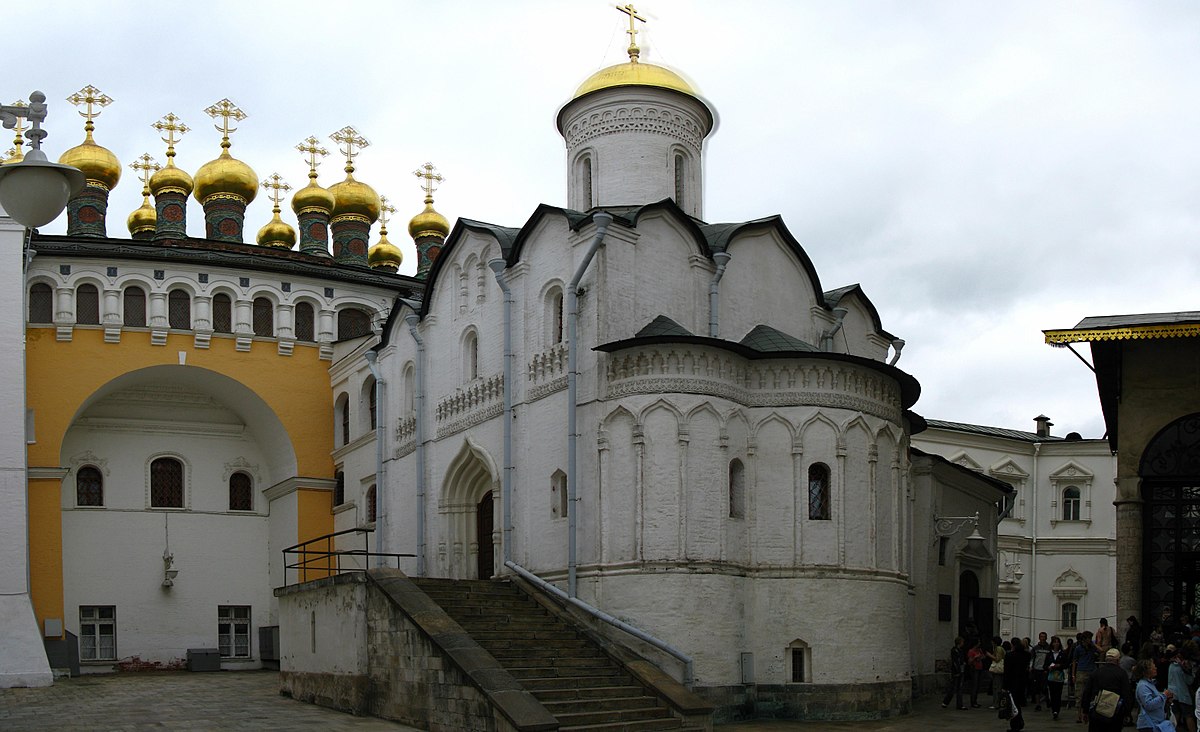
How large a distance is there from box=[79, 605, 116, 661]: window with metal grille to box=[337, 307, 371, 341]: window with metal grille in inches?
285

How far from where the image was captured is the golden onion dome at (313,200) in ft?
106

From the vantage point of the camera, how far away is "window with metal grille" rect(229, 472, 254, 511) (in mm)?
29203

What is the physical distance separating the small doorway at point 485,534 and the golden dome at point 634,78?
21.7 ft

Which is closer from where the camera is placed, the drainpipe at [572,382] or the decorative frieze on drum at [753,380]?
the decorative frieze on drum at [753,380]

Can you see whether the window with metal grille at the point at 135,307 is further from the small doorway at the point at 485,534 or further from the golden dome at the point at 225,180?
the small doorway at the point at 485,534

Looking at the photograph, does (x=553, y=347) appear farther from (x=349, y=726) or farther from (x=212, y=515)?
(x=212, y=515)

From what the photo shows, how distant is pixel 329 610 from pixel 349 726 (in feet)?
9.40

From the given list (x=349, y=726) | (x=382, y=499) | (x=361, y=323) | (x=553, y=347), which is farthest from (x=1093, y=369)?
(x=361, y=323)

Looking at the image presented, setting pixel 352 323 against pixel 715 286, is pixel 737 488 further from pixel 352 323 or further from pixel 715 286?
pixel 352 323

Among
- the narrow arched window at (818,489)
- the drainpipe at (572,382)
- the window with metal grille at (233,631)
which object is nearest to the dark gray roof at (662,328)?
the drainpipe at (572,382)

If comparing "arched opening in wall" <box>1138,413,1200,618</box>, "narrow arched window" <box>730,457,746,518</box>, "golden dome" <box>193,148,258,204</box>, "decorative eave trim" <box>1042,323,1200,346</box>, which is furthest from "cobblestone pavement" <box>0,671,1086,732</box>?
"golden dome" <box>193,148,258,204</box>

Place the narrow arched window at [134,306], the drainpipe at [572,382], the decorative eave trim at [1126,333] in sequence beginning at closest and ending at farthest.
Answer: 1. the decorative eave trim at [1126,333]
2. the drainpipe at [572,382]
3. the narrow arched window at [134,306]

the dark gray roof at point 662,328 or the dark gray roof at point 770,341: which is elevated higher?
the dark gray roof at point 662,328

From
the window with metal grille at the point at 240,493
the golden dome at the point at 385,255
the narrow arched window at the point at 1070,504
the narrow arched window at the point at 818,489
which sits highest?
the golden dome at the point at 385,255
